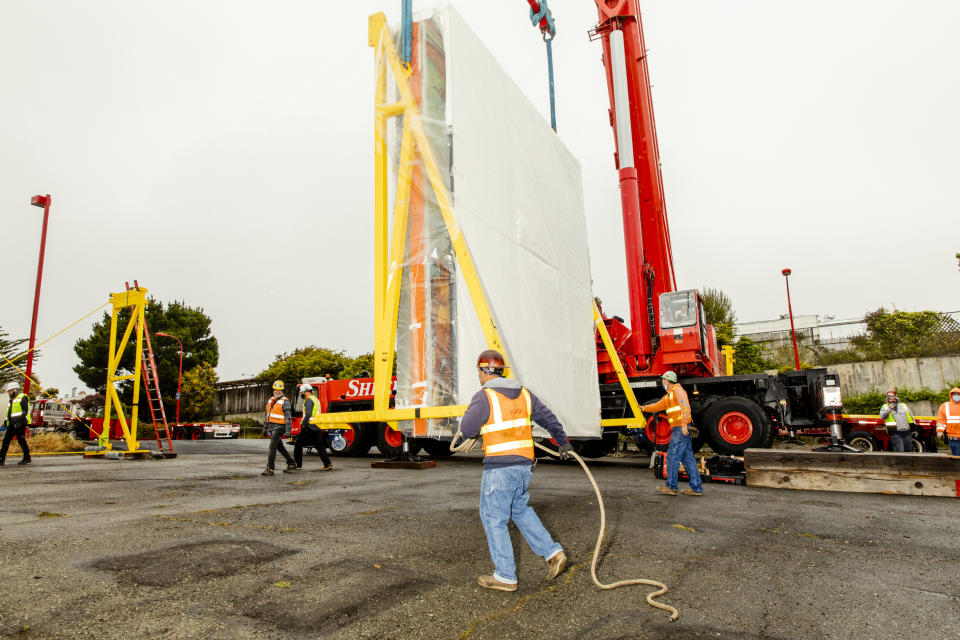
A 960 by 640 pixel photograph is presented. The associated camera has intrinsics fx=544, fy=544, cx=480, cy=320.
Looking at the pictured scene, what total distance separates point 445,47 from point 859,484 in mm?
8011

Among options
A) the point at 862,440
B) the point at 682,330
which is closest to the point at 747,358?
the point at 862,440

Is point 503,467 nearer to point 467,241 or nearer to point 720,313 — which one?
point 467,241

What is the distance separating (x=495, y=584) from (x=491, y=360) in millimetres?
1357

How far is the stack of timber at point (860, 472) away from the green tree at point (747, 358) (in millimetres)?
20175

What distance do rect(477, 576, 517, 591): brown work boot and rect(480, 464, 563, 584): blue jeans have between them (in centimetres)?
2

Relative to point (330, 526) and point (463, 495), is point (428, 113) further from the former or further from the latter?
point (463, 495)

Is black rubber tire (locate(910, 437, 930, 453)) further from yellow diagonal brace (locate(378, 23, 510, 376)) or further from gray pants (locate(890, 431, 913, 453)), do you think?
yellow diagonal brace (locate(378, 23, 510, 376))

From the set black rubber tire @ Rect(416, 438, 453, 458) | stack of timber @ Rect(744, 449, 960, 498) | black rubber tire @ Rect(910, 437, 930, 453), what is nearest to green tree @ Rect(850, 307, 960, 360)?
black rubber tire @ Rect(910, 437, 930, 453)

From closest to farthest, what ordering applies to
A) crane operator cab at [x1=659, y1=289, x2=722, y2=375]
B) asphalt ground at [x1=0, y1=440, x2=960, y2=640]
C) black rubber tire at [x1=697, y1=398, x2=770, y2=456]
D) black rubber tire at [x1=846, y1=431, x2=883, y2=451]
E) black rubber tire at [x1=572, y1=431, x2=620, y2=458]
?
1. asphalt ground at [x1=0, y1=440, x2=960, y2=640]
2. black rubber tire at [x1=697, y1=398, x2=770, y2=456]
3. crane operator cab at [x1=659, y1=289, x2=722, y2=375]
4. black rubber tire at [x1=572, y1=431, x2=620, y2=458]
5. black rubber tire at [x1=846, y1=431, x2=883, y2=451]

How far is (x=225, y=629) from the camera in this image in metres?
2.57

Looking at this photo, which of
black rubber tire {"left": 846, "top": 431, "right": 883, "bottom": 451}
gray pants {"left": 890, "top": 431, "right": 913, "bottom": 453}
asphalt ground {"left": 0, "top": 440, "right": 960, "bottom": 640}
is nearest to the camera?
asphalt ground {"left": 0, "top": 440, "right": 960, "bottom": 640}

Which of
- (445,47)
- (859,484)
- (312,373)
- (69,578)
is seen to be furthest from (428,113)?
(312,373)

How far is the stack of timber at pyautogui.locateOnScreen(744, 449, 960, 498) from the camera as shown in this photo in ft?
24.5

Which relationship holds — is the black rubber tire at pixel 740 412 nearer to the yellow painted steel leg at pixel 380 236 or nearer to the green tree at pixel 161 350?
the yellow painted steel leg at pixel 380 236
